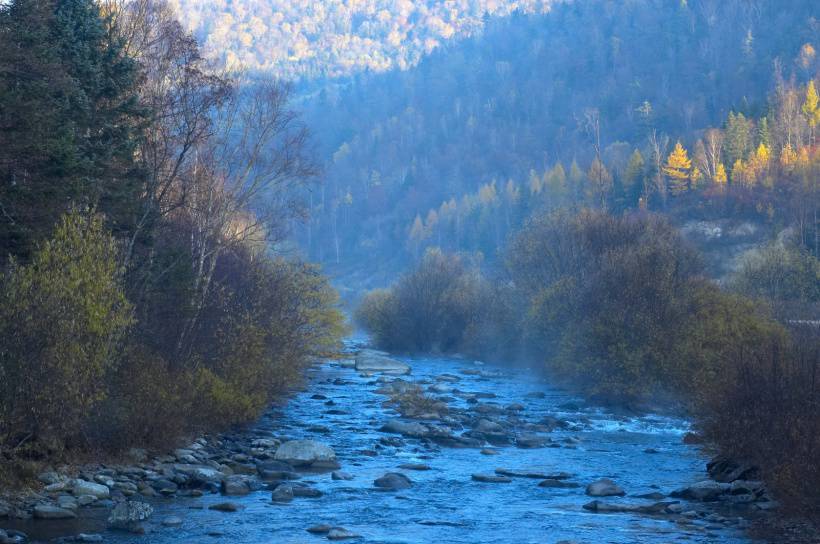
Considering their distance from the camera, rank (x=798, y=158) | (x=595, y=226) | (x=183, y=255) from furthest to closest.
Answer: (x=798, y=158), (x=595, y=226), (x=183, y=255)

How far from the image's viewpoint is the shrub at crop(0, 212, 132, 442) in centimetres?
2138

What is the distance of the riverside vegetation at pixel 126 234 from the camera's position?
21875mm

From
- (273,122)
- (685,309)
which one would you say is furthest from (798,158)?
(273,122)

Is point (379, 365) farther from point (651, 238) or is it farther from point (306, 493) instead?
point (306, 493)

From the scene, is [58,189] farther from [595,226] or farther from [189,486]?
[595,226]

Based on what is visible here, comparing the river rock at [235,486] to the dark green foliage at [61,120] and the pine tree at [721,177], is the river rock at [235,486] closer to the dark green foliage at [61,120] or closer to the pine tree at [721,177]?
the dark green foliage at [61,120]

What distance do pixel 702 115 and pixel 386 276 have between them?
2239 inches

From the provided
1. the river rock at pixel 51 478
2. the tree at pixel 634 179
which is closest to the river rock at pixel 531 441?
the river rock at pixel 51 478

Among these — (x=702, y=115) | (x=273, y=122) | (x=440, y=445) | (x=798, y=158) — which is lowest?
(x=440, y=445)

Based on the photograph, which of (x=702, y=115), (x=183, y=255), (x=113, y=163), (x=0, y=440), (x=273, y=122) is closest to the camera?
(x=0, y=440)

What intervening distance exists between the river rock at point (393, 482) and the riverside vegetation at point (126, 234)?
258 inches

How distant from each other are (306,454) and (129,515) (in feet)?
30.7

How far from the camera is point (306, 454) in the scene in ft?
96.9

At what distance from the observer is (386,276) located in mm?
151750
